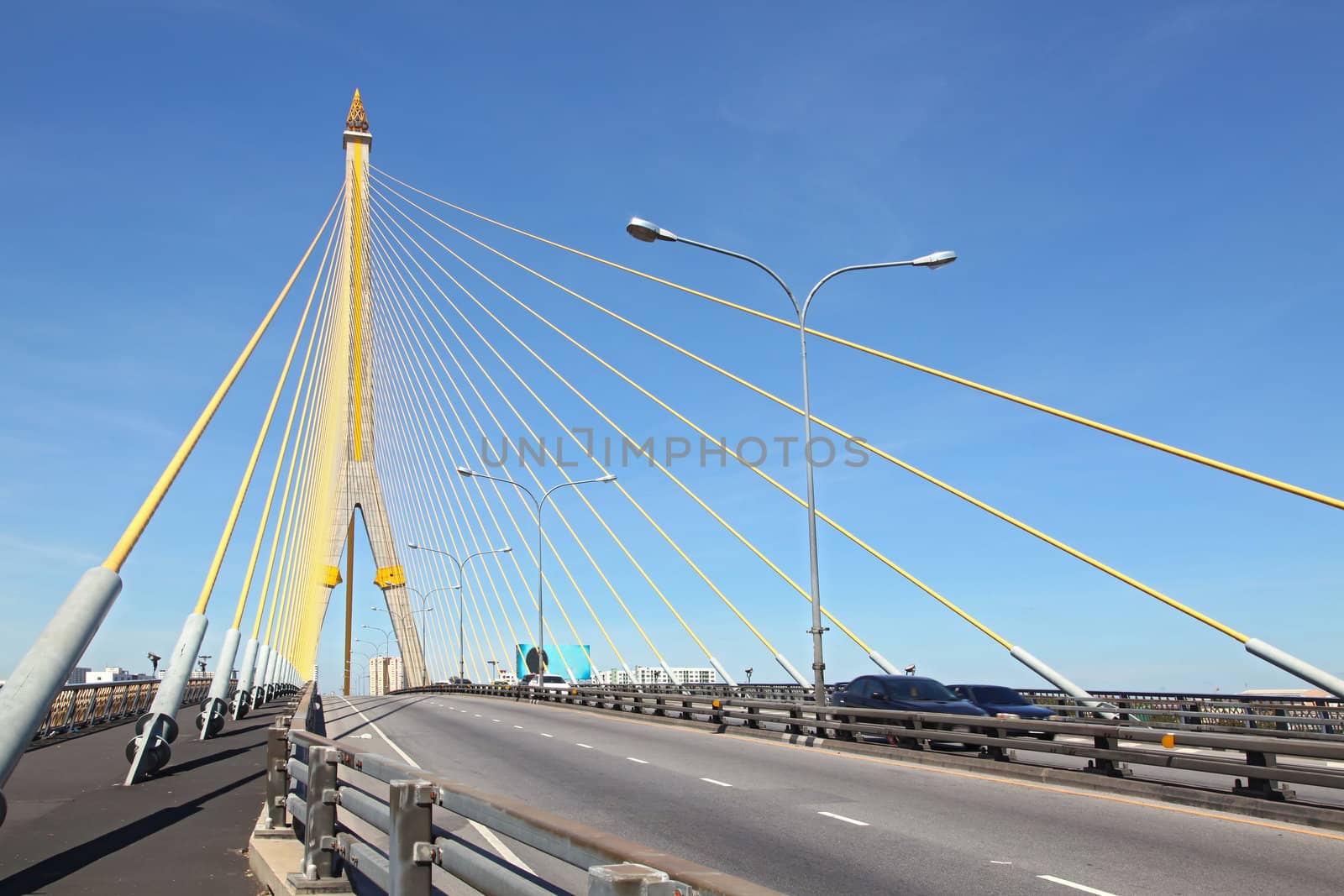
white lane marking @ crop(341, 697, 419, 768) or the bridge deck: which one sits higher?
white lane marking @ crop(341, 697, 419, 768)

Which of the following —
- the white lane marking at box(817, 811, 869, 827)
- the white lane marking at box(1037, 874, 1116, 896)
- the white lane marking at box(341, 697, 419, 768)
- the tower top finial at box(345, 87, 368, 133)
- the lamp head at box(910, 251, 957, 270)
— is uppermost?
the tower top finial at box(345, 87, 368, 133)

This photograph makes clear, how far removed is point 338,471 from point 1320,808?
4535 centimetres

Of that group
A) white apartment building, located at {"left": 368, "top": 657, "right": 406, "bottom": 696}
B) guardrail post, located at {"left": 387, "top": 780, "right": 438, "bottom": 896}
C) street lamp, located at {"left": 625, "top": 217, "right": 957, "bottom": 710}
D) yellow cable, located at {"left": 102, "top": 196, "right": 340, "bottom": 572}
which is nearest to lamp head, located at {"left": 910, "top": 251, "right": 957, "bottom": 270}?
Answer: street lamp, located at {"left": 625, "top": 217, "right": 957, "bottom": 710}

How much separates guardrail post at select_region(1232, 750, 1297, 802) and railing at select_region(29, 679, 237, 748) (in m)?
16.3

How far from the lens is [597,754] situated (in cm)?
1977

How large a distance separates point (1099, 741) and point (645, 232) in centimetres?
1403

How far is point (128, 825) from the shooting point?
35.3ft

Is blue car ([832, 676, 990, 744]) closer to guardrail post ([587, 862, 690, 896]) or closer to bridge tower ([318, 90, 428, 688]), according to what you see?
guardrail post ([587, 862, 690, 896])

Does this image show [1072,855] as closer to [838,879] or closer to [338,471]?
[838,879]

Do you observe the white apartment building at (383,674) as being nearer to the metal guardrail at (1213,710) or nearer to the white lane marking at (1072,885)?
the metal guardrail at (1213,710)

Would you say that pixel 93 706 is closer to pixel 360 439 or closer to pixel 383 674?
pixel 360 439

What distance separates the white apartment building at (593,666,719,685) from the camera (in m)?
55.2

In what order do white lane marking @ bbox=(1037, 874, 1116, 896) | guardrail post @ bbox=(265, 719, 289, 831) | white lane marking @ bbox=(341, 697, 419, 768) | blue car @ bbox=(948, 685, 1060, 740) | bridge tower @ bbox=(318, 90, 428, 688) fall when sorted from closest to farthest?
white lane marking @ bbox=(1037, 874, 1116, 896)
guardrail post @ bbox=(265, 719, 289, 831)
white lane marking @ bbox=(341, 697, 419, 768)
blue car @ bbox=(948, 685, 1060, 740)
bridge tower @ bbox=(318, 90, 428, 688)

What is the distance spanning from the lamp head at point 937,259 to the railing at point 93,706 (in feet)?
55.9
